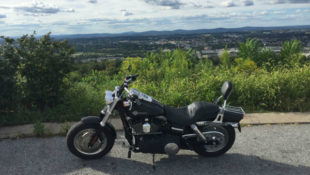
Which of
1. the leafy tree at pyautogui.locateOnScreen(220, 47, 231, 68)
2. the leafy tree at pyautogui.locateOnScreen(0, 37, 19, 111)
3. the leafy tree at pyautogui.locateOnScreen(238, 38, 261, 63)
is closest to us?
the leafy tree at pyautogui.locateOnScreen(0, 37, 19, 111)

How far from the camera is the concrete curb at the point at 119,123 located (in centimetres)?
479

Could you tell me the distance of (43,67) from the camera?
5754 mm

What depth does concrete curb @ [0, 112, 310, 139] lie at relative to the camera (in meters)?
4.79

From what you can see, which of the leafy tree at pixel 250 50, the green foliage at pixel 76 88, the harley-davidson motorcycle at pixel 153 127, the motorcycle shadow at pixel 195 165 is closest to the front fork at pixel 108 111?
the harley-davidson motorcycle at pixel 153 127

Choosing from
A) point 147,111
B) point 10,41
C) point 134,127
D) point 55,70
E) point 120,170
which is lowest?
point 120,170

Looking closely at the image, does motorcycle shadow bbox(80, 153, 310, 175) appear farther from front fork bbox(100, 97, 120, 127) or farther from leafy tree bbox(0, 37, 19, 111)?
leafy tree bbox(0, 37, 19, 111)

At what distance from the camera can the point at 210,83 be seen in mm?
6324

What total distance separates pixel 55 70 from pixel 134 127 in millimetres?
3180

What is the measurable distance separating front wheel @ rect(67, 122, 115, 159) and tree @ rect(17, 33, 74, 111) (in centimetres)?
241

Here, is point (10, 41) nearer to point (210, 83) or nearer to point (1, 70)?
point (1, 70)

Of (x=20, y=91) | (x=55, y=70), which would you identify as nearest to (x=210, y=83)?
(x=55, y=70)

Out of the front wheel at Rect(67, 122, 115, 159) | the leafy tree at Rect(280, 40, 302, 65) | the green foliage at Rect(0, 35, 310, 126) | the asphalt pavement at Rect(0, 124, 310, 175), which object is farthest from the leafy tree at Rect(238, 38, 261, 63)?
the front wheel at Rect(67, 122, 115, 159)

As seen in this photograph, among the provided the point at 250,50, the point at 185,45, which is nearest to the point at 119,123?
the point at 250,50

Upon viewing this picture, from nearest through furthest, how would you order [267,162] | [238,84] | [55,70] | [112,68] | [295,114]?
[267,162] < [295,114] < [55,70] < [238,84] < [112,68]
